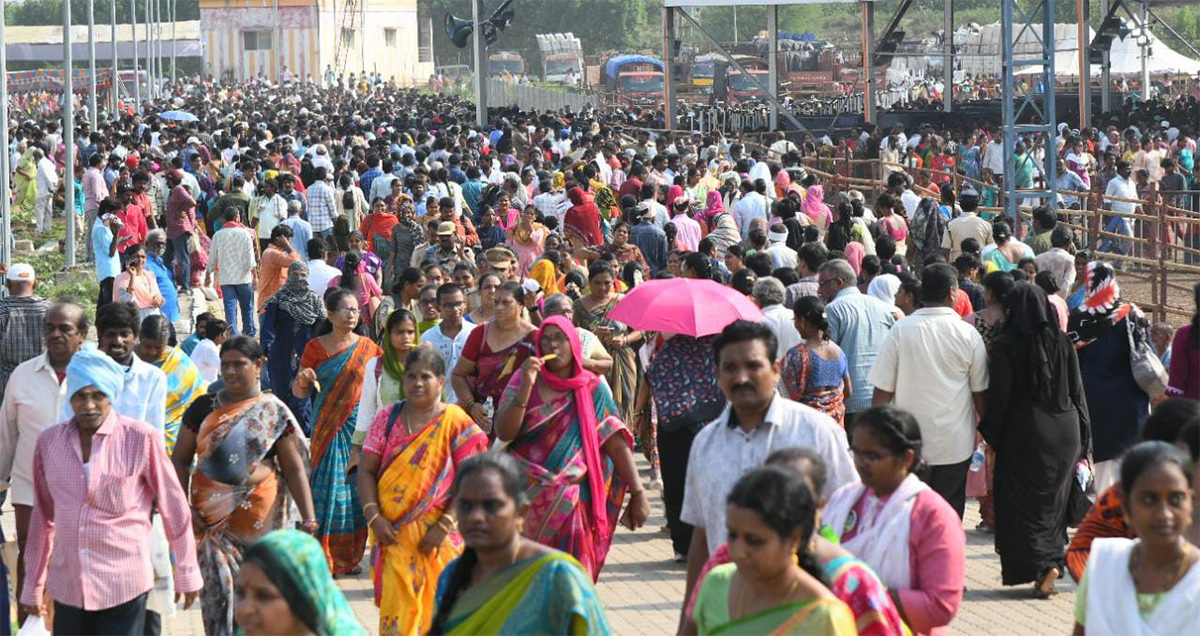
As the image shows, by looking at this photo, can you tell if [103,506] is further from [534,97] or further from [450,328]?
[534,97]

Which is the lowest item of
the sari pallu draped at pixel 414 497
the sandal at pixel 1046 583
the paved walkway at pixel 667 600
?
the paved walkway at pixel 667 600

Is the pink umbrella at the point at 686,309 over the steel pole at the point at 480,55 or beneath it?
beneath

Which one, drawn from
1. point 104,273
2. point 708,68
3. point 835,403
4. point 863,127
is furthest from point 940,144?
point 708,68

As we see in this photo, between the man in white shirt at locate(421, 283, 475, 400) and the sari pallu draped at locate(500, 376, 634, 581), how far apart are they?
172cm

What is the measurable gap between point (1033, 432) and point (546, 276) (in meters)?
4.41

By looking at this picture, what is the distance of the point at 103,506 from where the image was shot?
18.8 ft

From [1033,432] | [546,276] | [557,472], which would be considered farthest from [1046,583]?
[546,276]

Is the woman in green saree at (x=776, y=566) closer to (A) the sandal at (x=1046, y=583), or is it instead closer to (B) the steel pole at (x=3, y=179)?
(A) the sandal at (x=1046, y=583)

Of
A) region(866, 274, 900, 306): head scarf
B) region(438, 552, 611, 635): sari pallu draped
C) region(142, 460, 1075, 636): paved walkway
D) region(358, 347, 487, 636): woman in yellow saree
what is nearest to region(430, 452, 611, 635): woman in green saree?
region(438, 552, 611, 635): sari pallu draped

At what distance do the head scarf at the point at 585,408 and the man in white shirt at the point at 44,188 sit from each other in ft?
67.9

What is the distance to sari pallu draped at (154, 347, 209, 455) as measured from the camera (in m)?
7.59

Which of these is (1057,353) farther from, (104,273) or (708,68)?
(708,68)

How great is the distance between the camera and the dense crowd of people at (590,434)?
162 inches

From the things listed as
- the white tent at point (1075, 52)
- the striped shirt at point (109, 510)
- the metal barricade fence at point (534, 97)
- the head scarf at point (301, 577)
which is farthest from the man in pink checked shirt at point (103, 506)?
the metal barricade fence at point (534, 97)
